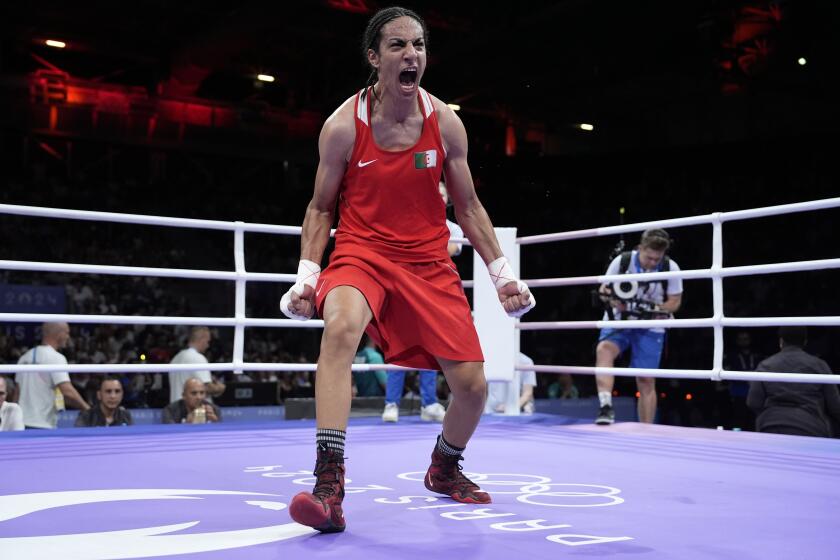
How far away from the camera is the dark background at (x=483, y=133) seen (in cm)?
1138

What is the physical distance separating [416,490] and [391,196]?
0.75 meters

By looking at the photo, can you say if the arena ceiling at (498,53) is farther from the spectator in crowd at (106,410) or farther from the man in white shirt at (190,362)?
the spectator in crowd at (106,410)

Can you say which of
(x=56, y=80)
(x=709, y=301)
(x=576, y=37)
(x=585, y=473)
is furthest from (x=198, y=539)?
(x=56, y=80)

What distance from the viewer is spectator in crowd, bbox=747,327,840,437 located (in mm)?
4012

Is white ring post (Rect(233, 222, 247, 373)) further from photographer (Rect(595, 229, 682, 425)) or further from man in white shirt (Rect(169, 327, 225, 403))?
man in white shirt (Rect(169, 327, 225, 403))

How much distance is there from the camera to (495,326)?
4.32 metres

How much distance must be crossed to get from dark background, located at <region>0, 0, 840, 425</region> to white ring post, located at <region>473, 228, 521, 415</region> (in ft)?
21.5

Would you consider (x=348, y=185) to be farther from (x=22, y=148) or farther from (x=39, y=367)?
(x=22, y=148)

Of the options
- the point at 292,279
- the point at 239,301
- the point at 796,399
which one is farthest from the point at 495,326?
the point at 796,399

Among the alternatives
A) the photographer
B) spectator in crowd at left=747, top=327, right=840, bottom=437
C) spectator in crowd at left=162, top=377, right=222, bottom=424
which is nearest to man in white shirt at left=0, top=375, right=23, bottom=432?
spectator in crowd at left=162, top=377, right=222, bottom=424

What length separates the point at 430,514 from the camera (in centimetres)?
195

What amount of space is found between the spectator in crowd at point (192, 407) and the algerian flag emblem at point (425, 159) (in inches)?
137

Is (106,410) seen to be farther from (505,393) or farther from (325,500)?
(325,500)

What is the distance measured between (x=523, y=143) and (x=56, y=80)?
25.0 ft
